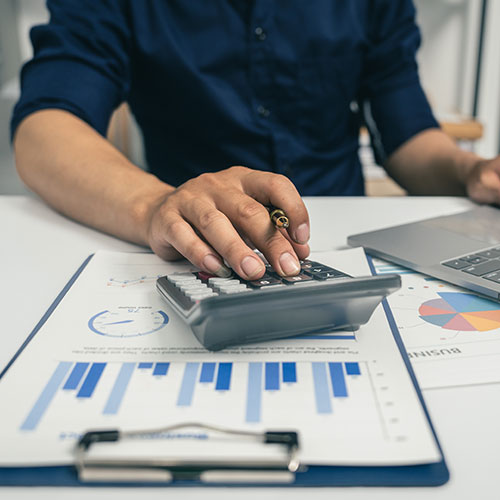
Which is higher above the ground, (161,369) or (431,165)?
(161,369)

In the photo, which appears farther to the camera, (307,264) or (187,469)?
(307,264)

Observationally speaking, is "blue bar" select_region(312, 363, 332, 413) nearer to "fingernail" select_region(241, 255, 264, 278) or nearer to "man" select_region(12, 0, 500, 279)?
"fingernail" select_region(241, 255, 264, 278)

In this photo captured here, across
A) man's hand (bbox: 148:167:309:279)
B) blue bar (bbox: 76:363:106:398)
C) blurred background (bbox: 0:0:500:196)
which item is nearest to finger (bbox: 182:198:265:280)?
man's hand (bbox: 148:167:309:279)

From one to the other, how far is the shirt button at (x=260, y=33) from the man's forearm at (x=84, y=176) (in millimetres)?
288

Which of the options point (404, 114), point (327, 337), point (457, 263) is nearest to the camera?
point (327, 337)

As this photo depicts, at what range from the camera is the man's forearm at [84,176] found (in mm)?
500

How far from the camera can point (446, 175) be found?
759 millimetres

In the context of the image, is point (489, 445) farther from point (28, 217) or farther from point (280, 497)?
point (28, 217)

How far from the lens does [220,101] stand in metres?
0.76

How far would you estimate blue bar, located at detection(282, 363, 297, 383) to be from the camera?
0.28 metres

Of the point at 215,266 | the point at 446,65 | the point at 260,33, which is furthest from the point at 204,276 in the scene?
the point at 446,65

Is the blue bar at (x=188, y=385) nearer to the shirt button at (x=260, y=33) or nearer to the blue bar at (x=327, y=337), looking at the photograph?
the blue bar at (x=327, y=337)

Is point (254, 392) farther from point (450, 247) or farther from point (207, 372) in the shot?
point (450, 247)

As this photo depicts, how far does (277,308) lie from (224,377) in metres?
0.05
